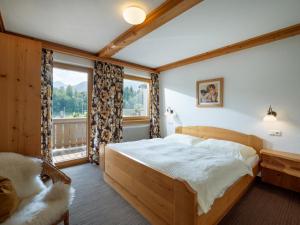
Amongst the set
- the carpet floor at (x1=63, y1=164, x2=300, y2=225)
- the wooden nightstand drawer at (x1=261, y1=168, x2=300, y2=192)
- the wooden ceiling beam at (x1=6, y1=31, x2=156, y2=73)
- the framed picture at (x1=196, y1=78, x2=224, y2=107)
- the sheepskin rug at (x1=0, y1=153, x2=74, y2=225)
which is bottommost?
the carpet floor at (x1=63, y1=164, x2=300, y2=225)

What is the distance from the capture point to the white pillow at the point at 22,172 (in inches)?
59.9

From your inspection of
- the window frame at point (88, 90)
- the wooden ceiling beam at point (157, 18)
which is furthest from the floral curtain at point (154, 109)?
the wooden ceiling beam at point (157, 18)

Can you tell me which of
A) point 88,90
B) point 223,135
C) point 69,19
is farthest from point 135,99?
point 69,19

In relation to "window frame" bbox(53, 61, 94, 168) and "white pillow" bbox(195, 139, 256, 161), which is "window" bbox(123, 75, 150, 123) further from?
"white pillow" bbox(195, 139, 256, 161)

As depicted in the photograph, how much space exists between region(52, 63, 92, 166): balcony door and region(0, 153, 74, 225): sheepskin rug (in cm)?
206

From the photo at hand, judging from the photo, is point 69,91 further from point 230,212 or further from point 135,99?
point 230,212

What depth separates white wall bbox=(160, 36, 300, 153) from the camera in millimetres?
2633

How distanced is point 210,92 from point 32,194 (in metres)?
3.48

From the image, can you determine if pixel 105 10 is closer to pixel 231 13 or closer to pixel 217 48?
pixel 231 13

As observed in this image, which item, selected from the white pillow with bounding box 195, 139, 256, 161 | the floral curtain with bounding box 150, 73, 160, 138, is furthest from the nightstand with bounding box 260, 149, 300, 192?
the floral curtain with bounding box 150, 73, 160, 138

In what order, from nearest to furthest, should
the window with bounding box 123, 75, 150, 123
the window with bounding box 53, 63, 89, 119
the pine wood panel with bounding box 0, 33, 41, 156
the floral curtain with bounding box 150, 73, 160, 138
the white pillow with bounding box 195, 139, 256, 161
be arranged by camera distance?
the pine wood panel with bounding box 0, 33, 41, 156 < the white pillow with bounding box 195, 139, 256, 161 < the window with bounding box 53, 63, 89, 119 < the window with bounding box 123, 75, 150, 123 < the floral curtain with bounding box 150, 73, 160, 138

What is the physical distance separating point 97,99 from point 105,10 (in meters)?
2.00

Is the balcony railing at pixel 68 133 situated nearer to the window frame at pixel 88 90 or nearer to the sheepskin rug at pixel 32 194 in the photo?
the window frame at pixel 88 90

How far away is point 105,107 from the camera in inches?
149
